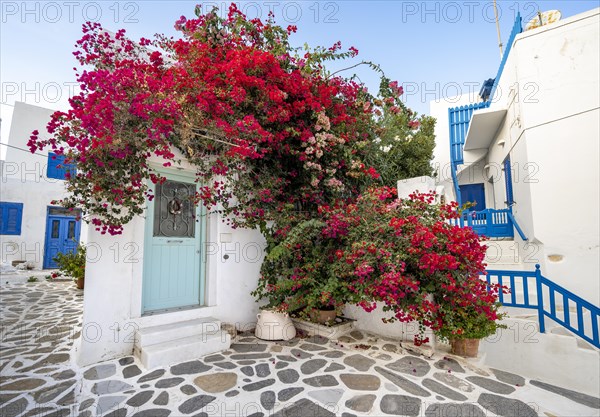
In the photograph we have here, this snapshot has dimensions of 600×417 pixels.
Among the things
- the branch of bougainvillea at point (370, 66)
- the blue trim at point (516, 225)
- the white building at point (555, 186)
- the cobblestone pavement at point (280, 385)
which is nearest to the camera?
the cobblestone pavement at point (280, 385)

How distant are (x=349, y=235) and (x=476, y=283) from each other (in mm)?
1760

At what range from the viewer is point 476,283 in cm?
379

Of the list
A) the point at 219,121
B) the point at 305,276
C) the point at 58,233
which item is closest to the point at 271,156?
the point at 219,121

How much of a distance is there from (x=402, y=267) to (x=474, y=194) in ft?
31.1

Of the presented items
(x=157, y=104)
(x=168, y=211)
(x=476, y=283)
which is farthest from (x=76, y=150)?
(x=476, y=283)

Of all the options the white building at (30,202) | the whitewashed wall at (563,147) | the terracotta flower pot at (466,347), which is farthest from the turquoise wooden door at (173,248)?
the white building at (30,202)

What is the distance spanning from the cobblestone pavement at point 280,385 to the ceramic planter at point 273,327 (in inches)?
8.2

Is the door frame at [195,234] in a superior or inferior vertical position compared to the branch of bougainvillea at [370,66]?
inferior

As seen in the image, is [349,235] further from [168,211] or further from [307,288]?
[168,211]

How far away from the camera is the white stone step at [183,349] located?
12.1 ft

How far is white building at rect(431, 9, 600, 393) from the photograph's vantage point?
15.5 ft

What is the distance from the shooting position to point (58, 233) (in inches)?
510

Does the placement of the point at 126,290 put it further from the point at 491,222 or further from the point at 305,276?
the point at 491,222

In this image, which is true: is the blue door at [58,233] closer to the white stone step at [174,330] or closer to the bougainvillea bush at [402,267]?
the white stone step at [174,330]
